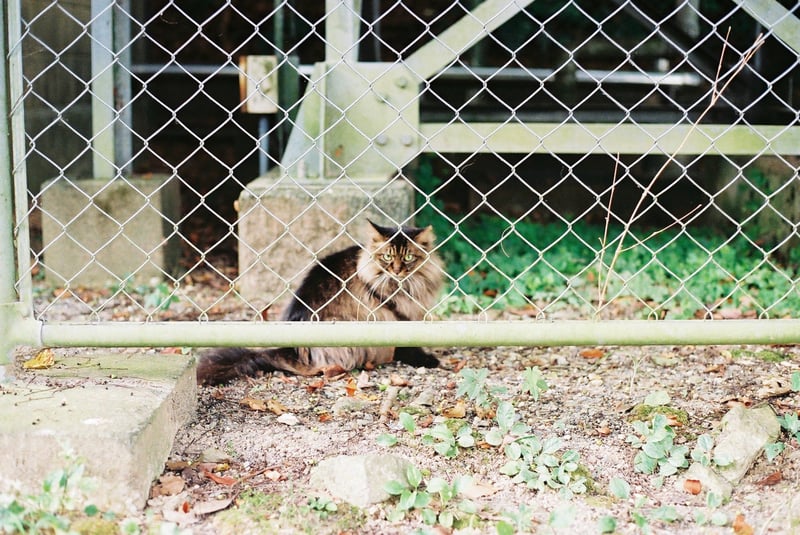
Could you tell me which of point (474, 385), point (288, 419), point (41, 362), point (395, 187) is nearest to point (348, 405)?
point (288, 419)

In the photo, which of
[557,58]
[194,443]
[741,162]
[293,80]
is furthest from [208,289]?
[557,58]

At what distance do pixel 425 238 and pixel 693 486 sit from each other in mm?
1932

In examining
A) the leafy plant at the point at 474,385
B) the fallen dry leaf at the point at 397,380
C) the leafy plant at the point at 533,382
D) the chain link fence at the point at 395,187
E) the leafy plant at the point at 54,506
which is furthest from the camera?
the fallen dry leaf at the point at 397,380

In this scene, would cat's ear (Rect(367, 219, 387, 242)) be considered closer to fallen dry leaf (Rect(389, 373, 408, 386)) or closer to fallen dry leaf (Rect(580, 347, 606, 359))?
fallen dry leaf (Rect(389, 373, 408, 386))

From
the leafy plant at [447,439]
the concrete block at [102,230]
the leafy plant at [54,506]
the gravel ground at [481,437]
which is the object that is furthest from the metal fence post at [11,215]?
the concrete block at [102,230]

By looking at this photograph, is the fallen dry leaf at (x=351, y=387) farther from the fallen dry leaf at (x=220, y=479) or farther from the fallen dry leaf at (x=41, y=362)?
the fallen dry leaf at (x=41, y=362)

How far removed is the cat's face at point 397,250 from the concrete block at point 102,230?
1739 mm

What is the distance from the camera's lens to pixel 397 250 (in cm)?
416

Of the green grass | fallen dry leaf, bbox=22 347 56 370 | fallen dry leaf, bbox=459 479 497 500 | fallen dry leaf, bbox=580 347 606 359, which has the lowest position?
fallen dry leaf, bbox=459 479 497 500

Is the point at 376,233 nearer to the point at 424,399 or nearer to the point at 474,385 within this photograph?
the point at 424,399

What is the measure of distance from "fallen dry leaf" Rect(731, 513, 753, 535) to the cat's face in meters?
1.94

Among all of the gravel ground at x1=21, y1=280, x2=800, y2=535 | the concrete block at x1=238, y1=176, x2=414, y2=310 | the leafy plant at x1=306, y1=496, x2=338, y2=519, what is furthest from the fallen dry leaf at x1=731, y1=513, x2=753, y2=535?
the concrete block at x1=238, y1=176, x2=414, y2=310

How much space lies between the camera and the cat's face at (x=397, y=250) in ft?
13.6

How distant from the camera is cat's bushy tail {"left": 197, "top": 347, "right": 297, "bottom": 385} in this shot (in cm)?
364
